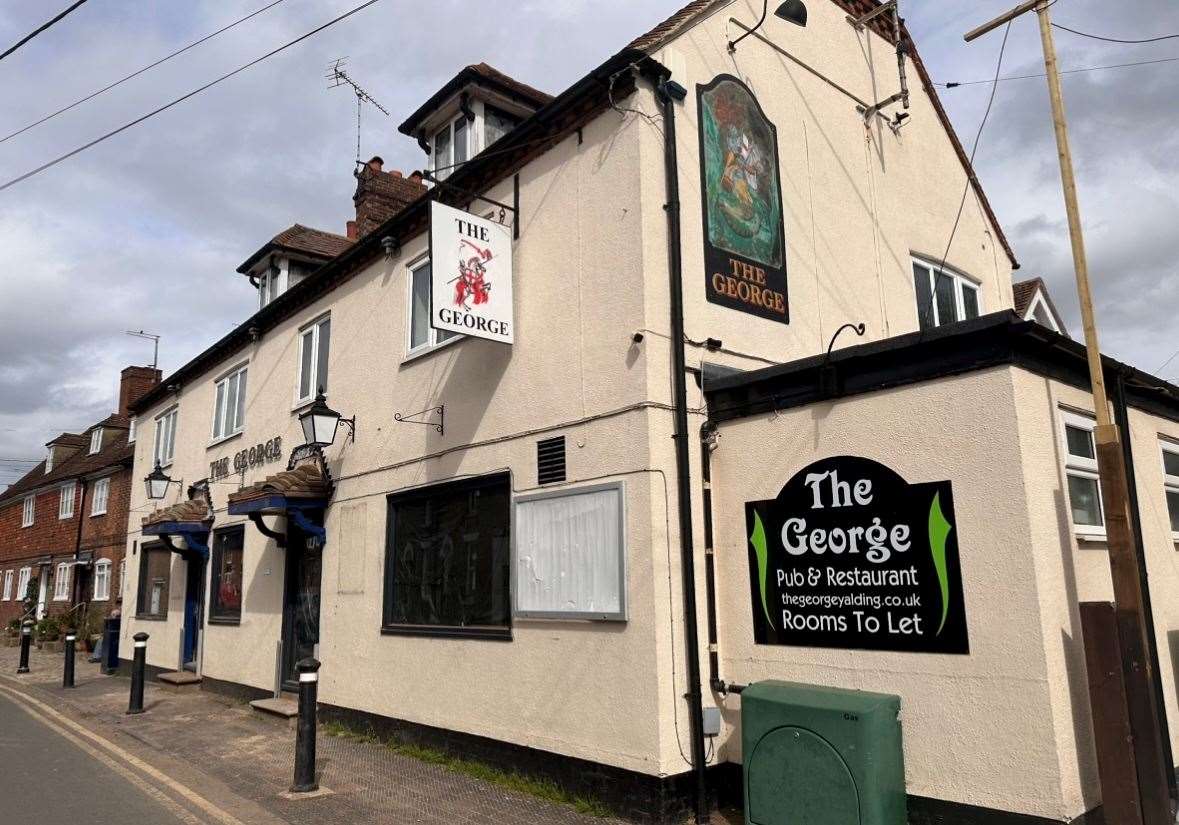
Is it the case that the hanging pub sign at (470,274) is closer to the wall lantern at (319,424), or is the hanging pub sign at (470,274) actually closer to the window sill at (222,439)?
the wall lantern at (319,424)

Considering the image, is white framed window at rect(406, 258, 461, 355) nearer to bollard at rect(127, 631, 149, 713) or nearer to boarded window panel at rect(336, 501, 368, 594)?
boarded window panel at rect(336, 501, 368, 594)

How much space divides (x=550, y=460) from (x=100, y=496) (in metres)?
24.7

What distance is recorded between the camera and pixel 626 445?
7250mm

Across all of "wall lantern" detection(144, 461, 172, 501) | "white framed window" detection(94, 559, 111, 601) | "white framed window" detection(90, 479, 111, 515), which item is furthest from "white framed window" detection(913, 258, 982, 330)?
"white framed window" detection(90, 479, 111, 515)

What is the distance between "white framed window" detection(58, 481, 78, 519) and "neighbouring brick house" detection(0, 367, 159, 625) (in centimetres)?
4

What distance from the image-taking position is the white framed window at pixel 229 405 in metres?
15.7

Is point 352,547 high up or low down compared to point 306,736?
up

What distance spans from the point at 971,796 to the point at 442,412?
6.41 metres

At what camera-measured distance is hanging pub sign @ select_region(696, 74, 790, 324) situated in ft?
26.5

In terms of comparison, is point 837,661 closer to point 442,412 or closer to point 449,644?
point 449,644

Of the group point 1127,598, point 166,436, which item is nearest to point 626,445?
point 1127,598

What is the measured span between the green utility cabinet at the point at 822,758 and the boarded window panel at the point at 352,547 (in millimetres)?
6345

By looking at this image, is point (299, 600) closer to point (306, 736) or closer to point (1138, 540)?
point (306, 736)

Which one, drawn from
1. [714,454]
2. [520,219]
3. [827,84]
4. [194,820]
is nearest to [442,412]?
[520,219]
